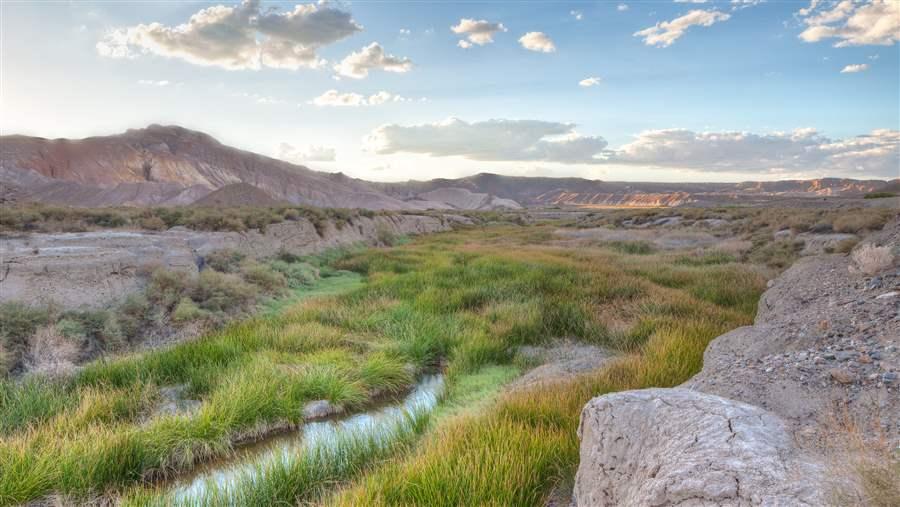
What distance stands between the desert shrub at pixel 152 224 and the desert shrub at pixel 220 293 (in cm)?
624

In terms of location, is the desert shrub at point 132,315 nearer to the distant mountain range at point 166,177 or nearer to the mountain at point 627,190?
the distant mountain range at point 166,177

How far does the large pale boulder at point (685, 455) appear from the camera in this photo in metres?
2.01

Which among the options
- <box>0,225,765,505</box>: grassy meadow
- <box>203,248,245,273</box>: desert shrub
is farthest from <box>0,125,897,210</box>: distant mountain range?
<box>0,225,765,505</box>: grassy meadow

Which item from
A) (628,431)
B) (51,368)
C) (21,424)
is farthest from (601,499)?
(51,368)

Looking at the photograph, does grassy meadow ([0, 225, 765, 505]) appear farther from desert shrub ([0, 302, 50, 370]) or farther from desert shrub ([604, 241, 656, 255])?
desert shrub ([604, 241, 656, 255])

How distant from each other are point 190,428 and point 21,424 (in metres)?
1.77

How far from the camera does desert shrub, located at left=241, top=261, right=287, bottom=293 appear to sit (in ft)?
38.1

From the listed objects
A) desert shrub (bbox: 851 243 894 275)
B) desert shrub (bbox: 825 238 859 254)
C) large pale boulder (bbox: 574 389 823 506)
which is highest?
desert shrub (bbox: 851 243 894 275)

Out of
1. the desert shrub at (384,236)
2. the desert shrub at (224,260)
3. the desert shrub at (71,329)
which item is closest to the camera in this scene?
the desert shrub at (71,329)

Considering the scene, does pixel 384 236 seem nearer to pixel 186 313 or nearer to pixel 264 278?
pixel 264 278

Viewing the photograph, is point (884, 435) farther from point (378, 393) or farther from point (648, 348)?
point (378, 393)

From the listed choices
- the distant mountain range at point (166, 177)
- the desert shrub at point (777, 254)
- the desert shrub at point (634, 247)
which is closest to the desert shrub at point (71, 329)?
the desert shrub at point (777, 254)

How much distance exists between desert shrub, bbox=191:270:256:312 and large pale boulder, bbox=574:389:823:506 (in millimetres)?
8628

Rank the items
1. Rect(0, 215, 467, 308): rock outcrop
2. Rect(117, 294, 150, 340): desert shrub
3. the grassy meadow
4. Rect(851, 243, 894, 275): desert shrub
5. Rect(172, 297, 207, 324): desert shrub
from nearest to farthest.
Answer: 1. the grassy meadow
2. Rect(851, 243, 894, 275): desert shrub
3. Rect(117, 294, 150, 340): desert shrub
4. Rect(0, 215, 467, 308): rock outcrop
5. Rect(172, 297, 207, 324): desert shrub
